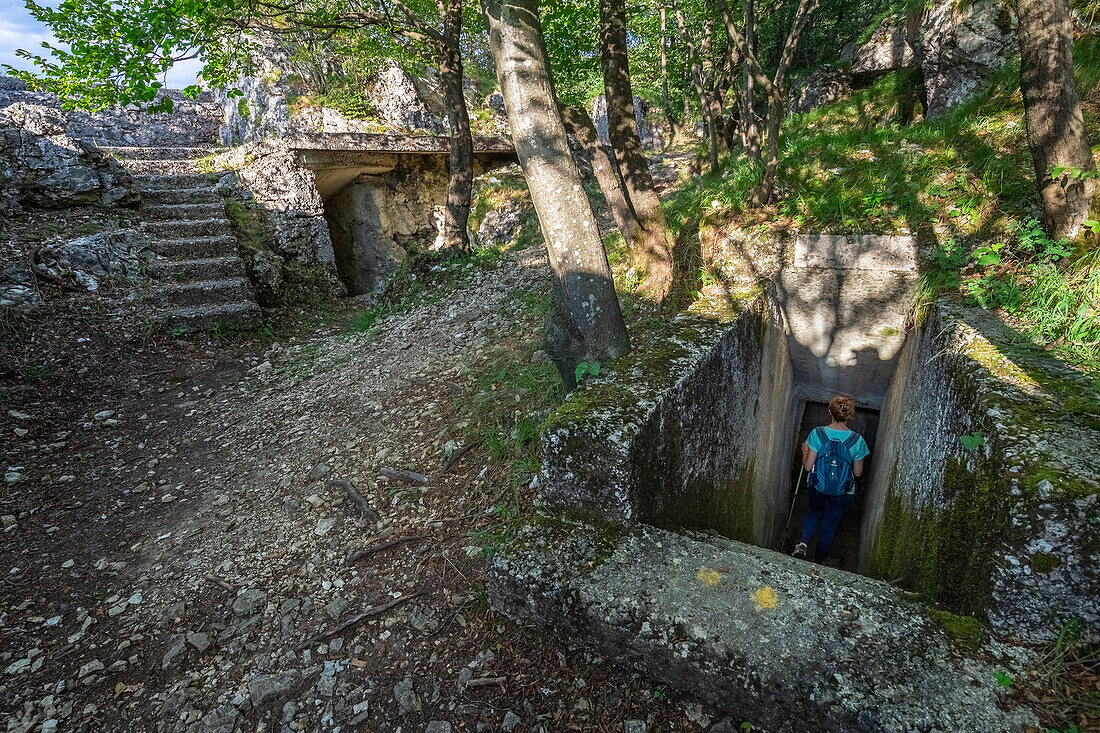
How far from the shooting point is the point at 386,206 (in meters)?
9.79

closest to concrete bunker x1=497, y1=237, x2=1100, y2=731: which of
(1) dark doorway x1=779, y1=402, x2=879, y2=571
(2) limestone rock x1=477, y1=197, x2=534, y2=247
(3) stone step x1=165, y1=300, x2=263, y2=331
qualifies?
(1) dark doorway x1=779, y1=402, x2=879, y2=571

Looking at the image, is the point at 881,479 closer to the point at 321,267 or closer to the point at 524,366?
the point at 524,366

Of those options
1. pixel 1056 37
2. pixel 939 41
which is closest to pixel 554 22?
pixel 939 41

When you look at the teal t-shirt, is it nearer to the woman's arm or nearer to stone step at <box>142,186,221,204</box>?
the woman's arm

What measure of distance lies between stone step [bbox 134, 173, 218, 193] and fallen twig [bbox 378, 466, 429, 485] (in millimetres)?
7822

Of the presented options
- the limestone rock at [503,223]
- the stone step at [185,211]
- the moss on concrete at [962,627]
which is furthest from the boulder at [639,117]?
the moss on concrete at [962,627]

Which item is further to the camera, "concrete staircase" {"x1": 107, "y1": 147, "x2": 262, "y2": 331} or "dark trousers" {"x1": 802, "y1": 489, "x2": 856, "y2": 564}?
"concrete staircase" {"x1": 107, "y1": 147, "x2": 262, "y2": 331}

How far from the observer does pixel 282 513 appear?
128 inches

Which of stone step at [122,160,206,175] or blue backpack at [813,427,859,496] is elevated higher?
stone step at [122,160,206,175]

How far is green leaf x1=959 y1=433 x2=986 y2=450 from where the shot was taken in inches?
79.6

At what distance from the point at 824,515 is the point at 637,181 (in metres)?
3.75

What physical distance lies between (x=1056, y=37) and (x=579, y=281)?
306 centimetres

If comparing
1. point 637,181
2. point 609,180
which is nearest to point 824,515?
point 637,181

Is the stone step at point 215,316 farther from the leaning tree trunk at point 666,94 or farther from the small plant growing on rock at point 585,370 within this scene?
the leaning tree trunk at point 666,94
